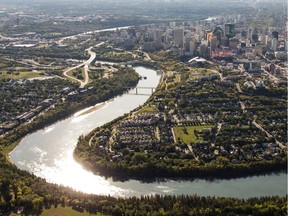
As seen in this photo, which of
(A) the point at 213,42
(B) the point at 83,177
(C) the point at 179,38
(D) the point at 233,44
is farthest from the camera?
(C) the point at 179,38

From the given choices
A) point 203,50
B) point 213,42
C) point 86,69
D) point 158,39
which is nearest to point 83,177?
point 86,69

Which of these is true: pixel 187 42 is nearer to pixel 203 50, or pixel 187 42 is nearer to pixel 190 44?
pixel 190 44

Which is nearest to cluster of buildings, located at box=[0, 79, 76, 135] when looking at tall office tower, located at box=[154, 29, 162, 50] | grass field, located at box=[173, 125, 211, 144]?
grass field, located at box=[173, 125, 211, 144]

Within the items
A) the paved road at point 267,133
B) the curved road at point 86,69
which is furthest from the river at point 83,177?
the curved road at point 86,69

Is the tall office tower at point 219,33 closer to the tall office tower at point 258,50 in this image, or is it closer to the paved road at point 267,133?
the tall office tower at point 258,50

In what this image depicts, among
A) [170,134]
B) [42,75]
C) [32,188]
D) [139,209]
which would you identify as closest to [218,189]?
[139,209]

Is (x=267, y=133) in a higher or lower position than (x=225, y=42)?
higher
